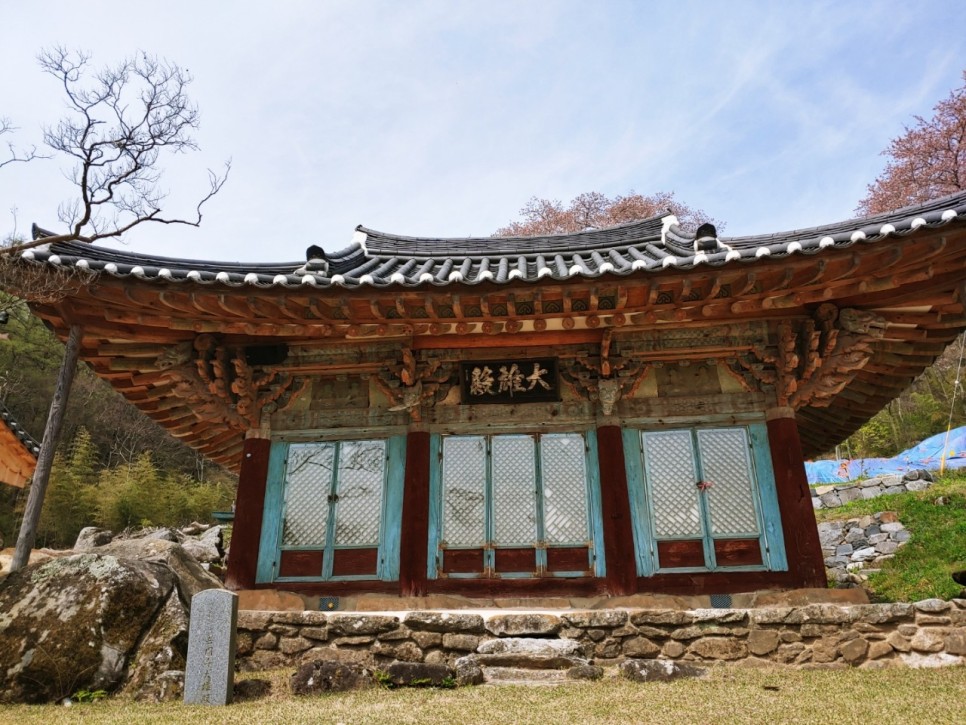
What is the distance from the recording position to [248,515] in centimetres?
801

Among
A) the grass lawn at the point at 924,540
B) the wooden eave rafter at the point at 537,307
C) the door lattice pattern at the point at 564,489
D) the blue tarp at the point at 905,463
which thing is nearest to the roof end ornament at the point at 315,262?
the wooden eave rafter at the point at 537,307

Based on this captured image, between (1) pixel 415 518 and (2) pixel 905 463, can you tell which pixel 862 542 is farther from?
A: (1) pixel 415 518

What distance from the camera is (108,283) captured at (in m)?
6.60

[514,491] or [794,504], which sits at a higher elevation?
[514,491]

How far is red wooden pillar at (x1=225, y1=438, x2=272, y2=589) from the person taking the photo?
776 cm

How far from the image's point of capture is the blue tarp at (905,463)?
22406 mm

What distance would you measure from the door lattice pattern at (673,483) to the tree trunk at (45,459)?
21.6ft

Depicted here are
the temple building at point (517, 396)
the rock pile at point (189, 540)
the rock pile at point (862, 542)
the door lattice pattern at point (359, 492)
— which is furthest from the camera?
the rock pile at point (862, 542)

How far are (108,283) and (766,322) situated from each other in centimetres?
752

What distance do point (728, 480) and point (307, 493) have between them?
5.25m

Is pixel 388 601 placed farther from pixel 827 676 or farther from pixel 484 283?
pixel 827 676

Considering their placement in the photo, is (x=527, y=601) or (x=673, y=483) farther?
(x=673, y=483)

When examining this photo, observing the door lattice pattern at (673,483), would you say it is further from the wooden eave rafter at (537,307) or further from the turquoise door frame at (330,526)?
the turquoise door frame at (330,526)

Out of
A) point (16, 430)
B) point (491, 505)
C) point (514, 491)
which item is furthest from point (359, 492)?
point (16, 430)
